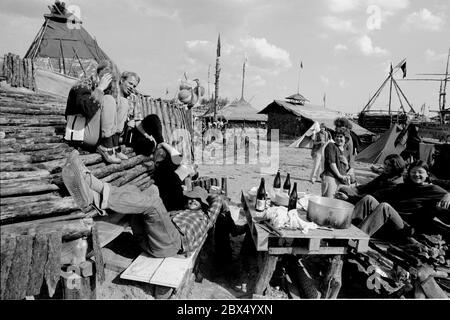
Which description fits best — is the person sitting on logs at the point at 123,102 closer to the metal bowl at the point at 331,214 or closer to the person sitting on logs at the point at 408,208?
the metal bowl at the point at 331,214

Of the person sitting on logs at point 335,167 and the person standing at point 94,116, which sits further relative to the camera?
the person sitting on logs at point 335,167

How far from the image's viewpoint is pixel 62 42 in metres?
22.3

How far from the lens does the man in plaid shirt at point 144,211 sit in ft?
8.75

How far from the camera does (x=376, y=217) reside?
403 cm

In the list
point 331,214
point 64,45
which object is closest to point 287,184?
point 331,214

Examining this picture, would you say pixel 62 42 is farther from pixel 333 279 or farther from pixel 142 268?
pixel 333 279

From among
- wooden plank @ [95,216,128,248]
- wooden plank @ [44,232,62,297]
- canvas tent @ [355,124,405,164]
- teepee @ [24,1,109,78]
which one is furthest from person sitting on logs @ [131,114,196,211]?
teepee @ [24,1,109,78]

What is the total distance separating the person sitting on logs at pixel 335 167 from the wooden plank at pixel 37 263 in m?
4.69

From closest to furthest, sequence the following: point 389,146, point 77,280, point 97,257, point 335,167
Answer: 1. point 77,280
2. point 97,257
3. point 335,167
4. point 389,146

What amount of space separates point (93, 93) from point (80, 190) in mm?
1849

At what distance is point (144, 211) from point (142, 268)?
0.60 meters

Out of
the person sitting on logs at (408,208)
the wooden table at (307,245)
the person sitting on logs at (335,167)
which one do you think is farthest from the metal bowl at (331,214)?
the person sitting on logs at (335,167)
